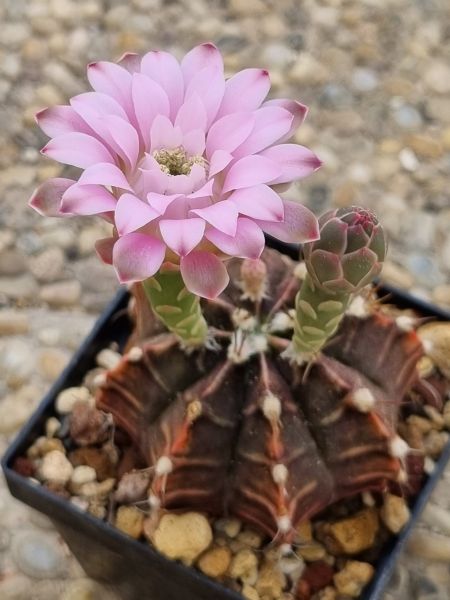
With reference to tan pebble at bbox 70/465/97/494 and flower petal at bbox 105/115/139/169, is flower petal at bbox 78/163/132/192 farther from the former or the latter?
tan pebble at bbox 70/465/97/494

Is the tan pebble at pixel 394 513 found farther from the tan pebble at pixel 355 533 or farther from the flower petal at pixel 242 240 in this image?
the flower petal at pixel 242 240

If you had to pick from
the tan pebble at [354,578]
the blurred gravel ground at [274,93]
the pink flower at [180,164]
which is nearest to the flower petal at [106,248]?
the pink flower at [180,164]

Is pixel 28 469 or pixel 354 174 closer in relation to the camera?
pixel 28 469

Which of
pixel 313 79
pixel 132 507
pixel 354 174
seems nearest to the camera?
pixel 132 507

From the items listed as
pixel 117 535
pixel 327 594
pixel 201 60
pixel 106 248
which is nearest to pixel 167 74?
pixel 201 60

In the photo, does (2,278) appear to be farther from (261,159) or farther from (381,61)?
(261,159)

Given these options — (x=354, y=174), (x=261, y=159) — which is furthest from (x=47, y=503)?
(x=354, y=174)
